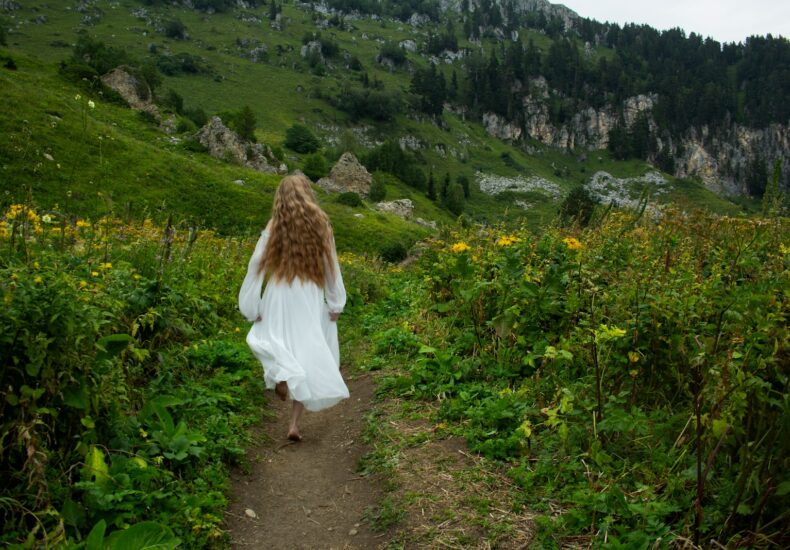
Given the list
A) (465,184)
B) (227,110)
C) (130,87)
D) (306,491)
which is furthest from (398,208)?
(306,491)

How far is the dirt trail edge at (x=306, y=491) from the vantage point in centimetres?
394

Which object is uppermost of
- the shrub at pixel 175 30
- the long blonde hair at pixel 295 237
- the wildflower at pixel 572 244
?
the shrub at pixel 175 30

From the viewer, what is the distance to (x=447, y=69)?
190375mm

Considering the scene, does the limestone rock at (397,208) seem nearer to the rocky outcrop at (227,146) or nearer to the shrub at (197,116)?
the rocky outcrop at (227,146)

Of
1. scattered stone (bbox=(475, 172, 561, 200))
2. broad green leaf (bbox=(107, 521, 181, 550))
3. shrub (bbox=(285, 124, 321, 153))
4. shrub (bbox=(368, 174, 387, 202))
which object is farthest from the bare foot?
scattered stone (bbox=(475, 172, 561, 200))

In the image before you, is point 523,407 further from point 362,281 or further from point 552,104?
point 552,104

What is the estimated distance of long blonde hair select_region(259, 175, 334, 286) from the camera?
234 inches

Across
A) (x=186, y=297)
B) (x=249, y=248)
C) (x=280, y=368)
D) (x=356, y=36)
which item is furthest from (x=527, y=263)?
(x=356, y=36)

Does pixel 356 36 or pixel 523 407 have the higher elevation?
pixel 356 36

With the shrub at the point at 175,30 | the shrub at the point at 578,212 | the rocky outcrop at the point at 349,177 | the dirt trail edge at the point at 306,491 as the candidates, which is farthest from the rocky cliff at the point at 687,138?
the dirt trail edge at the point at 306,491

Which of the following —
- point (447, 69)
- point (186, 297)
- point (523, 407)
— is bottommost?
point (186, 297)

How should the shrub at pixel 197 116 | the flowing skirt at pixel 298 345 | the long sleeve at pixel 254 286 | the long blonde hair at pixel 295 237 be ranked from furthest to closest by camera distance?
the shrub at pixel 197 116 → the long sleeve at pixel 254 286 → the long blonde hair at pixel 295 237 → the flowing skirt at pixel 298 345

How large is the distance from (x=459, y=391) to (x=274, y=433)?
197 cm

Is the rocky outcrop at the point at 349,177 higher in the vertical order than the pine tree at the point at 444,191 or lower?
higher
